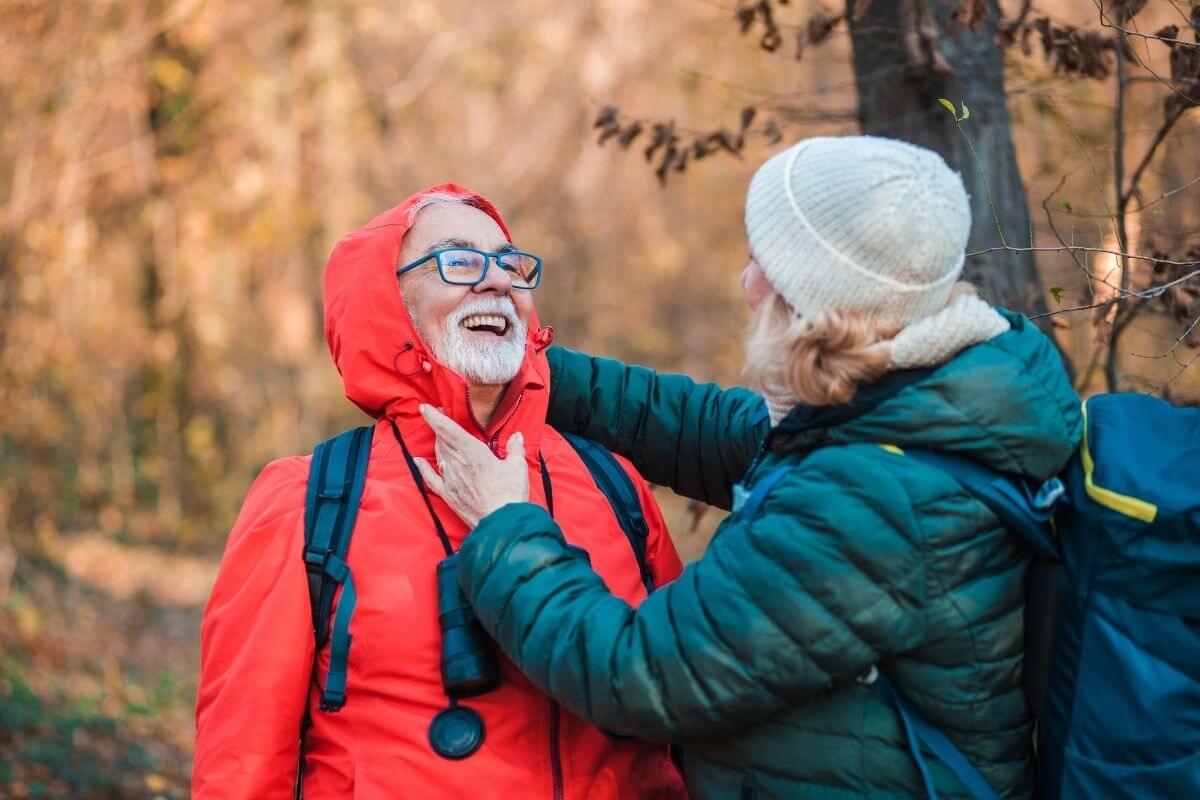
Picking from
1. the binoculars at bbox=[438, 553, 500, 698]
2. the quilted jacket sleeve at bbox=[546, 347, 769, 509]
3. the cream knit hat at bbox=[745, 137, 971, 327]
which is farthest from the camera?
the quilted jacket sleeve at bbox=[546, 347, 769, 509]

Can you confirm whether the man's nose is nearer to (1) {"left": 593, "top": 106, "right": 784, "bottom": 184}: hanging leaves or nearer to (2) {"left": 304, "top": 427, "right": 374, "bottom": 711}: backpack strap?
(2) {"left": 304, "top": 427, "right": 374, "bottom": 711}: backpack strap

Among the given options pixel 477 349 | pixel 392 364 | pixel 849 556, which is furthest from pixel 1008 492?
pixel 392 364

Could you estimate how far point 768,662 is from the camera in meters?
1.98

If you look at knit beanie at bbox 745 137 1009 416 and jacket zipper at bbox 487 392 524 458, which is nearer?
knit beanie at bbox 745 137 1009 416

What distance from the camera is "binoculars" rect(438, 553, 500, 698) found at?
2443 millimetres

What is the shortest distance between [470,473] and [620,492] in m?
0.51

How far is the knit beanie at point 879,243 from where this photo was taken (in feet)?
6.64

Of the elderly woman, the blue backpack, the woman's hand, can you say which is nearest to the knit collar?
the elderly woman

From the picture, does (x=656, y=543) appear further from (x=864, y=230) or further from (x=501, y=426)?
(x=864, y=230)

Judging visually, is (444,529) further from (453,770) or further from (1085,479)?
(1085,479)

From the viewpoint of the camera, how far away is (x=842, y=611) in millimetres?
1962

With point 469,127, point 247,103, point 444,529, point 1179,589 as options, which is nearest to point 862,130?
point 444,529

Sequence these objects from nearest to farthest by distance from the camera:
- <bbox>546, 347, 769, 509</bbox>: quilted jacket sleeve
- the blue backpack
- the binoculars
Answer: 1. the blue backpack
2. the binoculars
3. <bbox>546, 347, 769, 509</bbox>: quilted jacket sleeve

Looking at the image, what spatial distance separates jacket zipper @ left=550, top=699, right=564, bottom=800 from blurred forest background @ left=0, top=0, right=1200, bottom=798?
1621 millimetres
